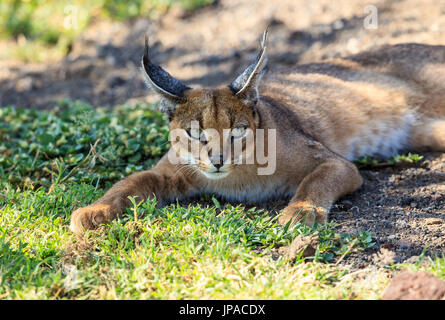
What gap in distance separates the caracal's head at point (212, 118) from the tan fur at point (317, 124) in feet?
0.04

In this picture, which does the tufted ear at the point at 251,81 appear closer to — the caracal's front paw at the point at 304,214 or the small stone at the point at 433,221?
the caracal's front paw at the point at 304,214

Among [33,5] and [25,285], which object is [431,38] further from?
[33,5]

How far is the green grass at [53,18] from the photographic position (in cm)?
894

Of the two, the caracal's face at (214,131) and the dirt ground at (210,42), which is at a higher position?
the dirt ground at (210,42)

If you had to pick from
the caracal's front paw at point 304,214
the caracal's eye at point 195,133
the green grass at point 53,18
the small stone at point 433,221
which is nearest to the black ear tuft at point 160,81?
the caracal's eye at point 195,133

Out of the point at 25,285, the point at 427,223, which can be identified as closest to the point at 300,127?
the point at 427,223

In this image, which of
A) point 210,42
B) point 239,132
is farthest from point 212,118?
point 210,42

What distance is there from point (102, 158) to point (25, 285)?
6.53ft

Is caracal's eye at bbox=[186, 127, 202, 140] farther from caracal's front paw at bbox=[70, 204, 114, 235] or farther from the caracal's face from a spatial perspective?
caracal's front paw at bbox=[70, 204, 114, 235]

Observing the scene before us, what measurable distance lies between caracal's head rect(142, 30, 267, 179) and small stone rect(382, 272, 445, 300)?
1627mm

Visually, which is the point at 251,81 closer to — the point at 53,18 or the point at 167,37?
the point at 167,37

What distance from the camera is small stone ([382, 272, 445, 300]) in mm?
2811

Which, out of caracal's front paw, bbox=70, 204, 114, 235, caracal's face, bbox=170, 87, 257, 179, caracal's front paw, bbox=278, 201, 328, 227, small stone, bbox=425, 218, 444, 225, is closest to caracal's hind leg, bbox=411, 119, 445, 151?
small stone, bbox=425, 218, 444, 225

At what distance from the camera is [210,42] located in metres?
8.44
